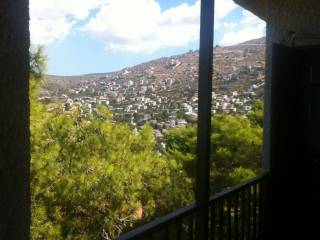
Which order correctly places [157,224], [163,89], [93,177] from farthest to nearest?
[163,89]
[93,177]
[157,224]

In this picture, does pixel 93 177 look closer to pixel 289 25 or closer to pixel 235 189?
pixel 289 25

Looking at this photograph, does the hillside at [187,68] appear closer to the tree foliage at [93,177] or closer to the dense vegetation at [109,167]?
the dense vegetation at [109,167]

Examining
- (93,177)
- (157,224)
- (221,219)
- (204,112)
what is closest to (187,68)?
(93,177)

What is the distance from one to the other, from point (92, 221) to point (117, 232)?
0.77 metres

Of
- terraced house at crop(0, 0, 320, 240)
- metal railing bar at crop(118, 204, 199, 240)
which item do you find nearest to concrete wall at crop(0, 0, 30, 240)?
metal railing bar at crop(118, 204, 199, 240)

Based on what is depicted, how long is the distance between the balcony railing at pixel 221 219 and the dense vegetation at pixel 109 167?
6548 mm

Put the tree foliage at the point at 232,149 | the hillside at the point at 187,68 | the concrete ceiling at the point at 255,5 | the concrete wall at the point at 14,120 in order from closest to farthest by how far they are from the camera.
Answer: the concrete wall at the point at 14,120 → the concrete ceiling at the point at 255,5 → the tree foliage at the point at 232,149 → the hillside at the point at 187,68

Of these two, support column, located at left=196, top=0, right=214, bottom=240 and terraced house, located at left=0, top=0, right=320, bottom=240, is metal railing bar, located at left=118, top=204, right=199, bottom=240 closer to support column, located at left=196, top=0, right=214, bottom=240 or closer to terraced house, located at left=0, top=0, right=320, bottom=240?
terraced house, located at left=0, top=0, right=320, bottom=240

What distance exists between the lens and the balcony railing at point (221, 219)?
7.11 ft

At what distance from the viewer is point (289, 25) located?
4.16m

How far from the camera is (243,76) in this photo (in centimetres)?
1287

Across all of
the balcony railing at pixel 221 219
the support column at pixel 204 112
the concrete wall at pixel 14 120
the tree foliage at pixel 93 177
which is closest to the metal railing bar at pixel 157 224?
the balcony railing at pixel 221 219

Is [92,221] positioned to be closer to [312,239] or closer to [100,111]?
[100,111]

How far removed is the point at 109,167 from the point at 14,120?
10.8 metres
